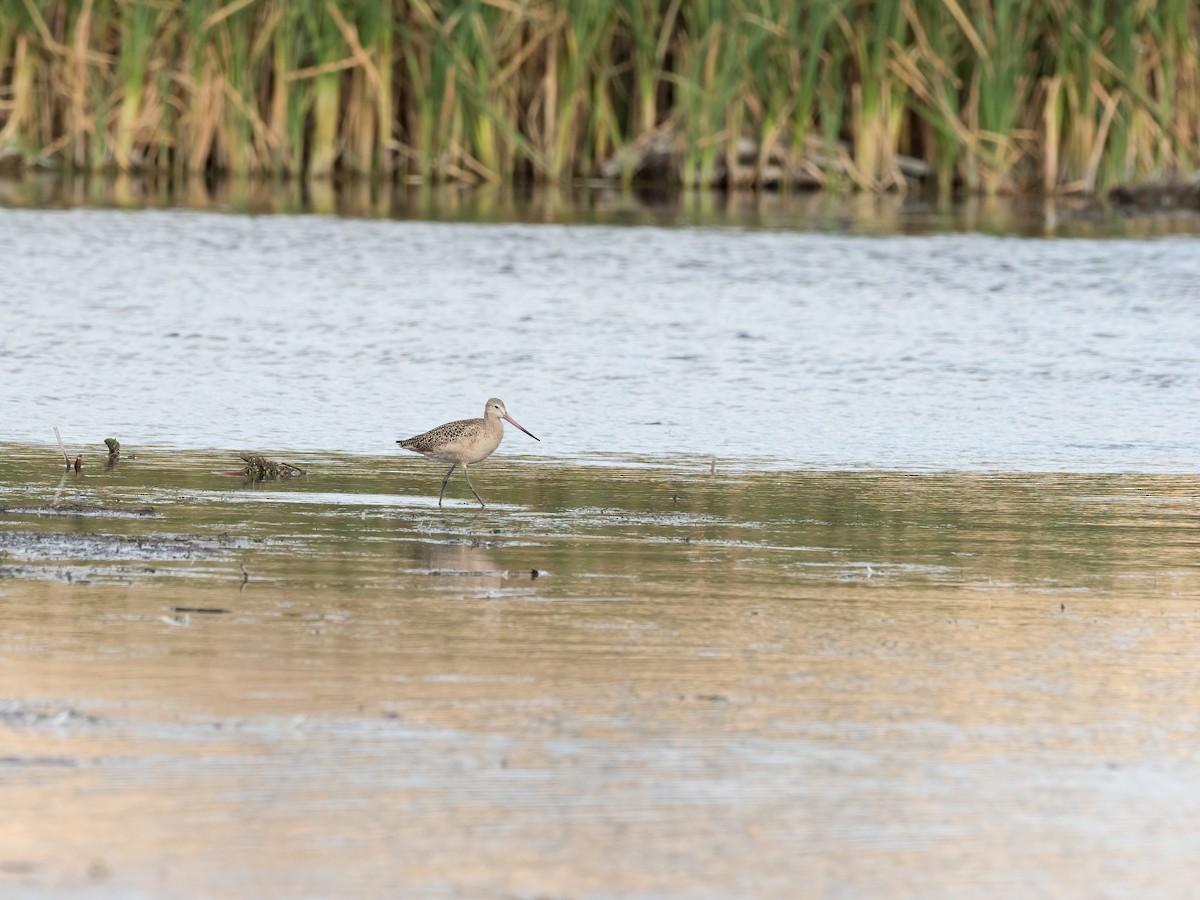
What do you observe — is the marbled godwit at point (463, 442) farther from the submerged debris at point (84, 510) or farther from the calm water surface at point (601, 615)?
the submerged debris at point (84, 510)

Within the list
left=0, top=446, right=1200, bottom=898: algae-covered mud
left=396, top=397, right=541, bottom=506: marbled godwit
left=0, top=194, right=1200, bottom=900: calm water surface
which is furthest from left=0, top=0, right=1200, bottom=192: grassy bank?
left=0, top=446, right=1200, bottom=898: algae-covered mud

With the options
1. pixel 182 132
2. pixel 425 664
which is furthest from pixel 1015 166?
pixel 425 664

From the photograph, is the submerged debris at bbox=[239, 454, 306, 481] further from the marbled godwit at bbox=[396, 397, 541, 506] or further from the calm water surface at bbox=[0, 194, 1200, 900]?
the marbled godwit at bbox=[396, 397, 541, 506]

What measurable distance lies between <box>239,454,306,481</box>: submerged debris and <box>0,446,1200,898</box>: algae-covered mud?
151 mm

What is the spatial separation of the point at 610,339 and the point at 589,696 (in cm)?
810

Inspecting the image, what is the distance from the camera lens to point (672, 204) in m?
22.8

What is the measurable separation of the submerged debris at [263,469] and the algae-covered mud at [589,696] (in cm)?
15

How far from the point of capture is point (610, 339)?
13.1m

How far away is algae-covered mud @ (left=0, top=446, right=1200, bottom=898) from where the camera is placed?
4.02m

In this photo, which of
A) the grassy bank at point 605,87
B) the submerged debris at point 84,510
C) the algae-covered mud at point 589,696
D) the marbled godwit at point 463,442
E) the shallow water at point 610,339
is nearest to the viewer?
the algae-covered mud at point 589,696

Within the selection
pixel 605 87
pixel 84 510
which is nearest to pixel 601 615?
pixel 84 510

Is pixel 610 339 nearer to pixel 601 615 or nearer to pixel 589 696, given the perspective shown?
pixel 601 615

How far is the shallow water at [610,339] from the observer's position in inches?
392

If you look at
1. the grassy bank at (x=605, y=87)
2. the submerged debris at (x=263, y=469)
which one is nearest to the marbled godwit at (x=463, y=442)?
the submerged debris at (x=263, y=469)
